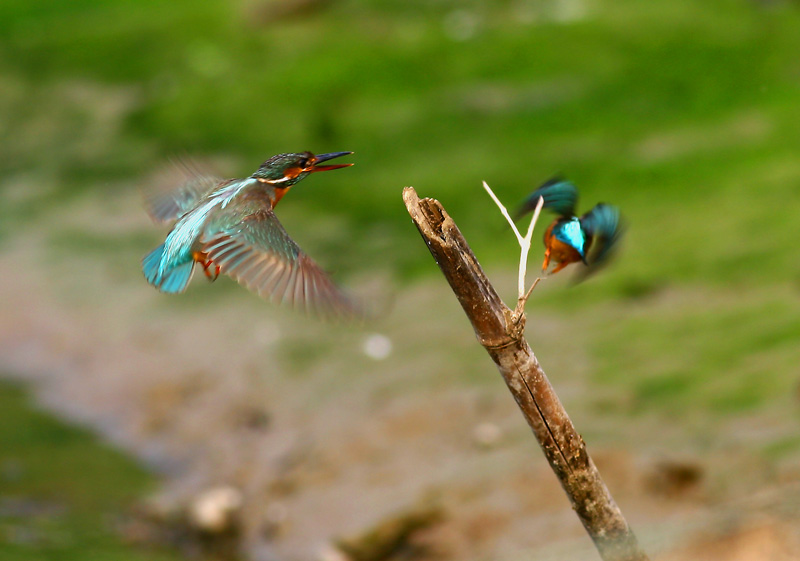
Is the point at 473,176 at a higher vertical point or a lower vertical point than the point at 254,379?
higher

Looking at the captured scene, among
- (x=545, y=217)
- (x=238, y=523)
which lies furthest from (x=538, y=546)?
(x=545, y=217)

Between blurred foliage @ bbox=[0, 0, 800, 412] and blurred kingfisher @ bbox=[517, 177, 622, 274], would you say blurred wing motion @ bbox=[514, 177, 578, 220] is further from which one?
blurred foliage @ bbox=[0, 0, 800, 412]

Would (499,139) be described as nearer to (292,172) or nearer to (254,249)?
(292,172)

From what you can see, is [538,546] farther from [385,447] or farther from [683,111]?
[683,111]

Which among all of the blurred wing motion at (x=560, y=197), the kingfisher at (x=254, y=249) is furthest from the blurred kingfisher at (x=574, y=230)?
the kingfisher at (x=254, y=249)

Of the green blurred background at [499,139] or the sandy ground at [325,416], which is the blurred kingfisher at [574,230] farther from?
the green blurred background at [499,139]
